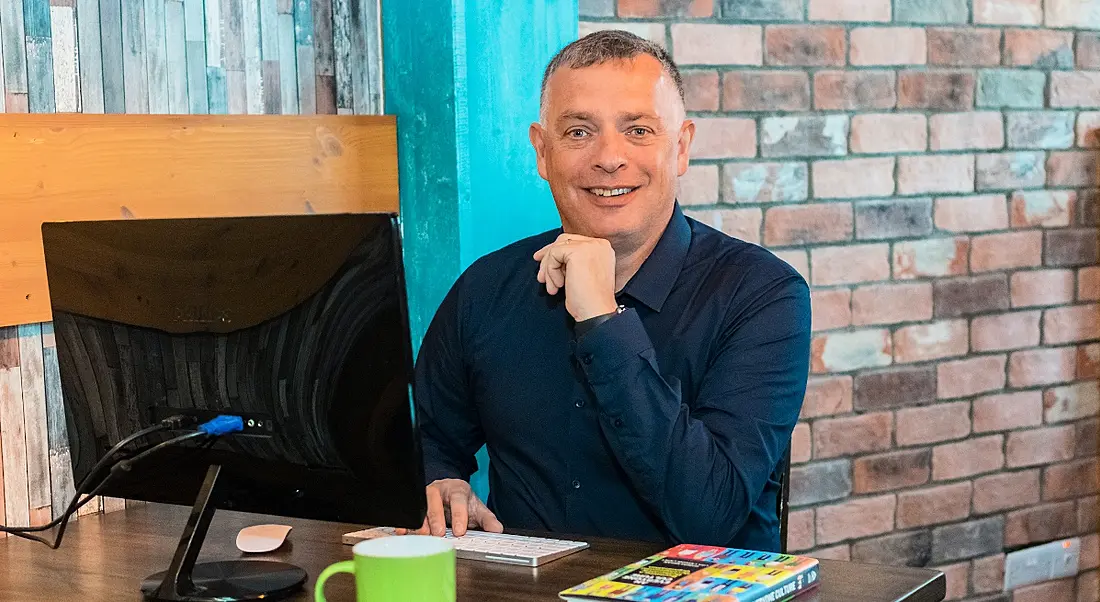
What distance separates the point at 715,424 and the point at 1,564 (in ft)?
3.04

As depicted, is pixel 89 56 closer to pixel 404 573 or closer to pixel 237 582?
pixel 237 582

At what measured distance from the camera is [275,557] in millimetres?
1572

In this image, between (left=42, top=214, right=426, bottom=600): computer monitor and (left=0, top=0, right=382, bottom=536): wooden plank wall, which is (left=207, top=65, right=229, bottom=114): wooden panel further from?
(left=42, top=214, right=426, bottom=600): computer monitor

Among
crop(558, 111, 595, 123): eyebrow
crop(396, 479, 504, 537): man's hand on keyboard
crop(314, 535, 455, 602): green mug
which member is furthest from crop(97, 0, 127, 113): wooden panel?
crop(314, 535, 455, 602): green mug

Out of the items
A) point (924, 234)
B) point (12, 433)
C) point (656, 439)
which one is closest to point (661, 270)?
point (656, 439)

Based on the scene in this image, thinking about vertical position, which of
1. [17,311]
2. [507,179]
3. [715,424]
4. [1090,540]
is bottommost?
[1090,540]

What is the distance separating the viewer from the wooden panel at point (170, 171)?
187 cm

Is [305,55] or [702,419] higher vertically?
[305,55]

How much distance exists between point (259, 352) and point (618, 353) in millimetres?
452

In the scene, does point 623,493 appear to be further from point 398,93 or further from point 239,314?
point 398,93

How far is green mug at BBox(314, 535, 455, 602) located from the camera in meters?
1.13

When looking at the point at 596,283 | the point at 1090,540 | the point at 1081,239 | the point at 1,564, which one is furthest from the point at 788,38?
the point at 1,564

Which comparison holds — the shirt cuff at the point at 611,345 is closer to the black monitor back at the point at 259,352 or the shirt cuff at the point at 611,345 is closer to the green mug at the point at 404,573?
the black monitor back at the point at 259,352

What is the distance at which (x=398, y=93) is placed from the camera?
243cm
